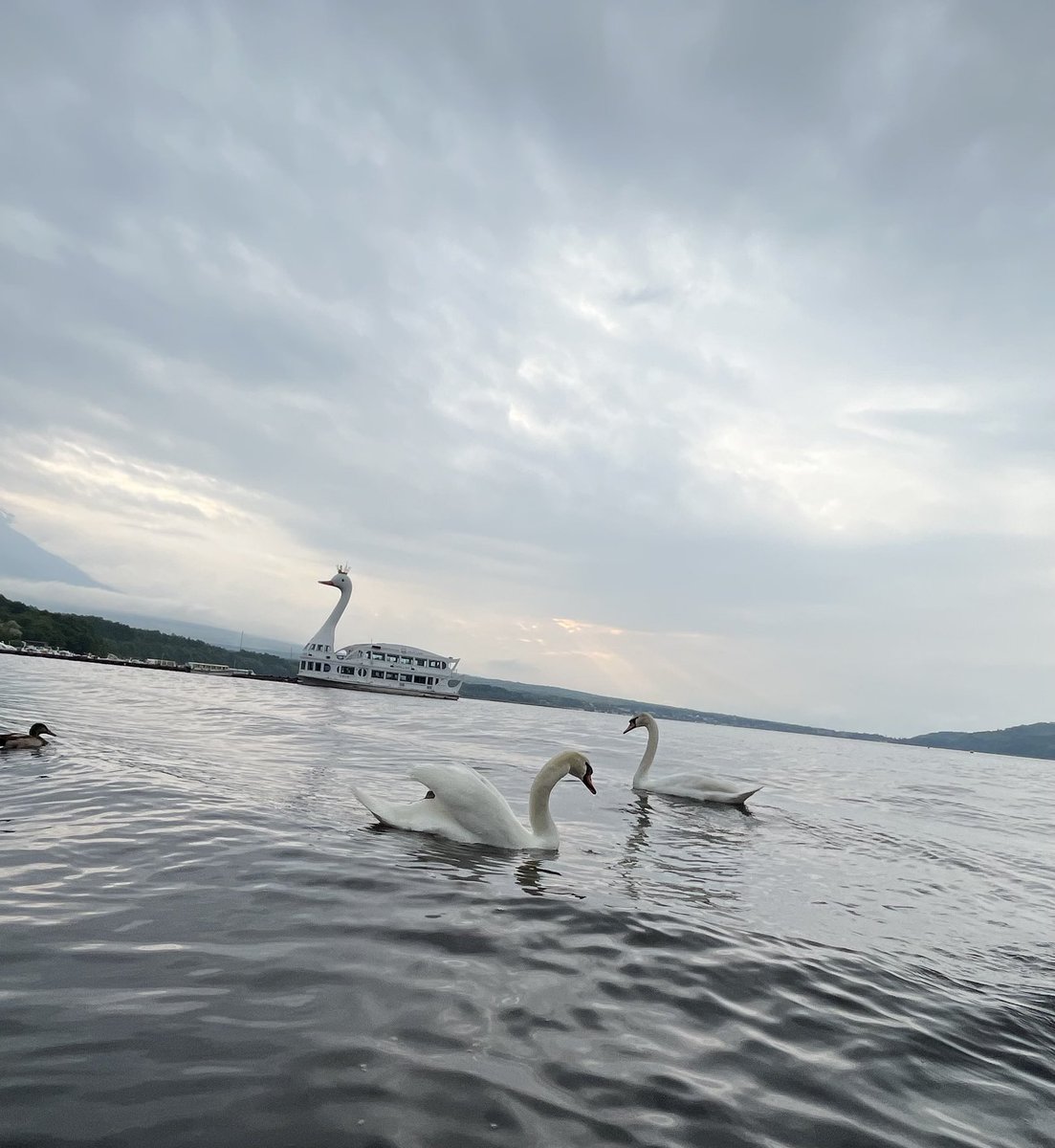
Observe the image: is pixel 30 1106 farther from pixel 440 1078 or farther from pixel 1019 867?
pixel 1019 867

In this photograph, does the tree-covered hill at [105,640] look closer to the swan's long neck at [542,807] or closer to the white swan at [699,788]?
the white swan at [699,788]

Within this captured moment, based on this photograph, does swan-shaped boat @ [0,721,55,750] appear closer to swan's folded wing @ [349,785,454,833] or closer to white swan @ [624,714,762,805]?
swan's folded wing @ [349,785,454,833]

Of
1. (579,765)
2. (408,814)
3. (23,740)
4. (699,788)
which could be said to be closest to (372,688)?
(699,788)

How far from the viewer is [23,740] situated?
38.4ft

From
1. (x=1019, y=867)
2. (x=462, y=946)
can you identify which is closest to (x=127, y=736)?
(x=462, y=946)

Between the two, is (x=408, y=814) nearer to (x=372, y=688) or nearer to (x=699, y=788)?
(x=699, y=788)

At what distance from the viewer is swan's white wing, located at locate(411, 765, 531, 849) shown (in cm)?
793

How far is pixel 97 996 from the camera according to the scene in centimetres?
358

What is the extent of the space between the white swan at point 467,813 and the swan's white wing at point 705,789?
689 centimetres

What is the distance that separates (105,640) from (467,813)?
446ft

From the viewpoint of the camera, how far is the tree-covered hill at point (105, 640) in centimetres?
10462

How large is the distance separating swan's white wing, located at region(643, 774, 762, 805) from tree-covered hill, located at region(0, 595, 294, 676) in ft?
348

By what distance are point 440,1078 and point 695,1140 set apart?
107 centimetres

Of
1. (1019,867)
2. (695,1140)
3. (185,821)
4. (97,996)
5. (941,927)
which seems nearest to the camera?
(695,1140)
